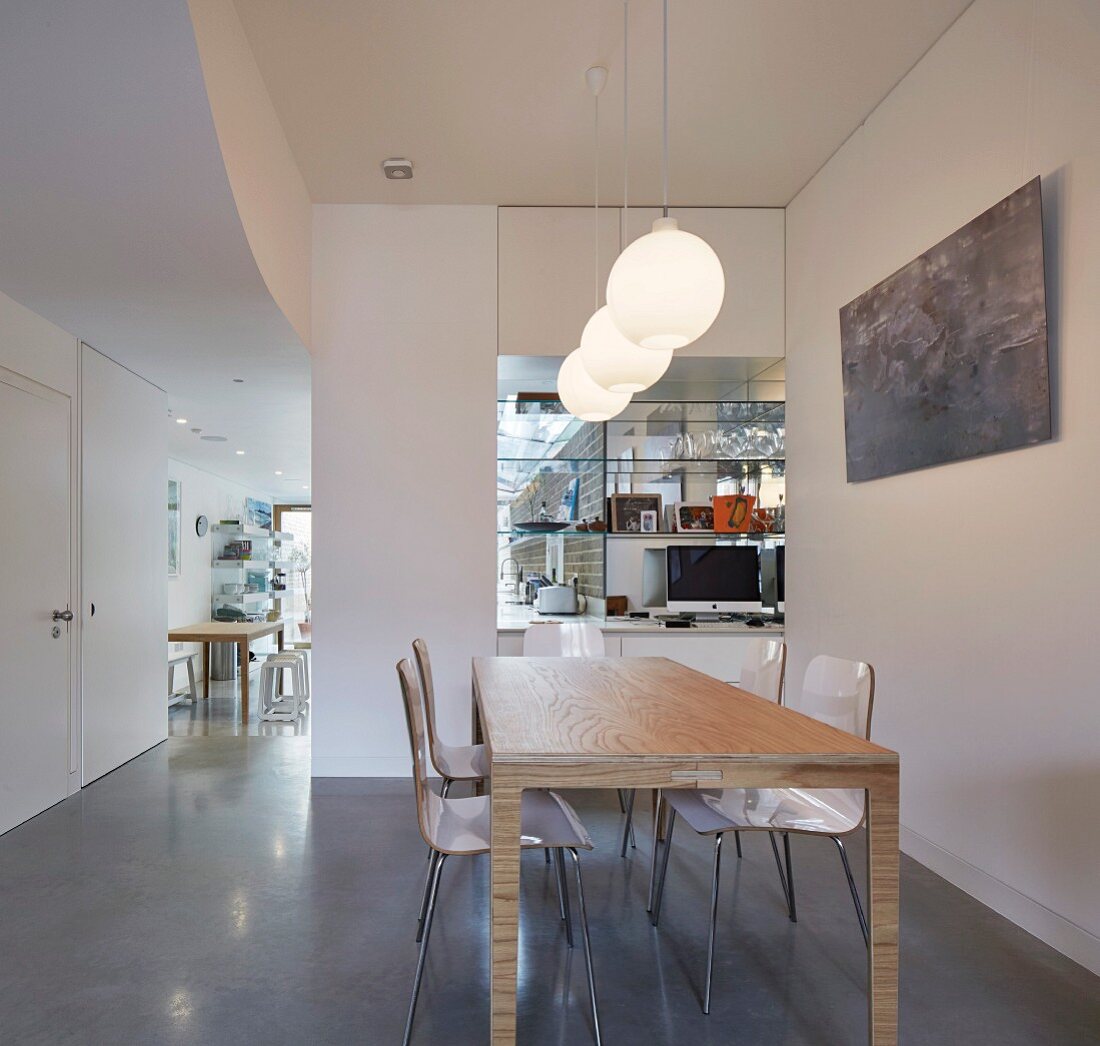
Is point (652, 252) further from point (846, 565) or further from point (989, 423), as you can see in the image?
point (846, 565)

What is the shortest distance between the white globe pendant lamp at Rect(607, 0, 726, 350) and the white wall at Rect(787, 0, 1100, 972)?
119 centimetres

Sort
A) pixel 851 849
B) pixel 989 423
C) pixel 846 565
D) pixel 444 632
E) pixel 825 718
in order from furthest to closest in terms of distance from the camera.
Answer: pixel 444 632
pixel 846 565
pixel 851 849
pixel 989 423
pixel 825 718

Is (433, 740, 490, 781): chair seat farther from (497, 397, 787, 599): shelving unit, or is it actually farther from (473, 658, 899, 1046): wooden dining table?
(497, 397, 787, 599): shelving unit

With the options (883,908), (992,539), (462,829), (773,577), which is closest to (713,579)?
(773,577)

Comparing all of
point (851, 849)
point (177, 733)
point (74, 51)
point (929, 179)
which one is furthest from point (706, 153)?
point (177, 733)

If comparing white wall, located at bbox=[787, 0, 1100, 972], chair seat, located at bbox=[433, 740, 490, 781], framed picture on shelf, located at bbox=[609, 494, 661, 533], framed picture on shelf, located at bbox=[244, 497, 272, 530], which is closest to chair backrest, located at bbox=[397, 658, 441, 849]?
chair seat, located at bbox=[433, 740, 490, 781]

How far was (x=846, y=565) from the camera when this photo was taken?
146 inches

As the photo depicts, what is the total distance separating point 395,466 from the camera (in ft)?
14.2

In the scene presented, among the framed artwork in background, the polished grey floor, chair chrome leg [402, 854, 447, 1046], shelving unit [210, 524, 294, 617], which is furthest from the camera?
shelving unit [210, 524, 294, 617]

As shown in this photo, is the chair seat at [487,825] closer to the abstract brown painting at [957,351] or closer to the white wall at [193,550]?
the abstract brown painting at [957,351]

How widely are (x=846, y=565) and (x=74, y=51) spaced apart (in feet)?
11.5

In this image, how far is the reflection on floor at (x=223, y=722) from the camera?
5.43m

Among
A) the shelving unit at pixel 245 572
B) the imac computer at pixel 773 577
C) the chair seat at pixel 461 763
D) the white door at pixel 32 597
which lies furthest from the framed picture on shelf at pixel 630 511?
the shelving unit at pixel 245 572

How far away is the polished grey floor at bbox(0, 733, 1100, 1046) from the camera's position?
193cm
